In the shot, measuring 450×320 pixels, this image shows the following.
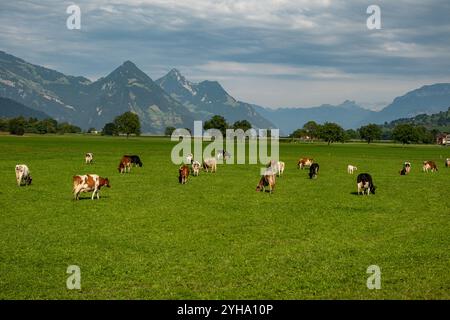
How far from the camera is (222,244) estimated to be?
17.6 metres

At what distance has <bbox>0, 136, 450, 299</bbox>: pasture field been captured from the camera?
42.3ft

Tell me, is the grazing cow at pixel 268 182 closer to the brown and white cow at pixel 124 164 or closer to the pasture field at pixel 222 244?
the pasture field at pixel 222 244

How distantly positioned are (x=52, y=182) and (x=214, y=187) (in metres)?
12.6

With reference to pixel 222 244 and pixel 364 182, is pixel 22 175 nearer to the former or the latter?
pixel 222 244

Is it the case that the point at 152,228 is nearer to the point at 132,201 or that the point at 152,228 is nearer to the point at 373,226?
the point at 132,201

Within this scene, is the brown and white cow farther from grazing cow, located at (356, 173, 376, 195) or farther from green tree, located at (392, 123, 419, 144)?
green tree, located at (392, 123, 419, 144)

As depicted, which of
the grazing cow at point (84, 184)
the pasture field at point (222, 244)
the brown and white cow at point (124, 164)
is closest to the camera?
the pasture field at point (222, 244)

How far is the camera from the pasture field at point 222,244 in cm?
1289

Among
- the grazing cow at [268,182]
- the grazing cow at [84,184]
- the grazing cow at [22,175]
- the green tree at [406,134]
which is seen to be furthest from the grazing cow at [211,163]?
the green tree at [406,134]

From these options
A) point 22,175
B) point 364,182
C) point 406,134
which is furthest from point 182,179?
point 406,134

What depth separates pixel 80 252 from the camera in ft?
53.2

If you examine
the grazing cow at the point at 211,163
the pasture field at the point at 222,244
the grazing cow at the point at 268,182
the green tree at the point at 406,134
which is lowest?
the pasture field at the point at 222,244

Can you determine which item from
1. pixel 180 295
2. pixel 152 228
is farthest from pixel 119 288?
pixel 152 228

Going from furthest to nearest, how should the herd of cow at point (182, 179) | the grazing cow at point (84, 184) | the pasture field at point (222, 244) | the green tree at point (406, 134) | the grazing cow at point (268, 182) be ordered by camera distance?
the green tree at point (406, 134) < the grazing cow at point (268, 182) < the herd of cow at point (182, 179) < the grazing cow at point (84, 184) < the pasture field at point (222, 244)
